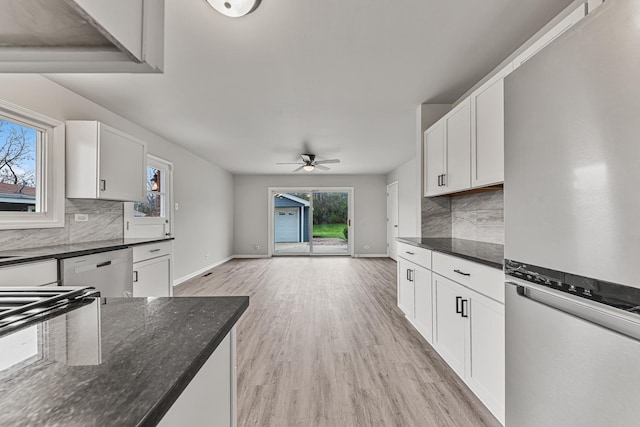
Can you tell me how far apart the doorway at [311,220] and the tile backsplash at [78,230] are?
4617mm

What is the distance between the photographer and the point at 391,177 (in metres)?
7.45

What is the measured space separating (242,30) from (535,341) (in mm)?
2330

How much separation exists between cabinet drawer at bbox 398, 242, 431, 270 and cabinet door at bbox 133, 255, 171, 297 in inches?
101

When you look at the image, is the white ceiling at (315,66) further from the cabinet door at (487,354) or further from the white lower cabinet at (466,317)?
the cabinet door at (487,354)

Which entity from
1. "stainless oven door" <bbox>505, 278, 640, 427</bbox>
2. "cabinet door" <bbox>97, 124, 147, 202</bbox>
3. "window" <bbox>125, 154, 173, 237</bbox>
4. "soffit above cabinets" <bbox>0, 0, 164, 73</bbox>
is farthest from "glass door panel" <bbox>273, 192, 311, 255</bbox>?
"soffit above cabinets" <bbox>0, 0, 164, 73</bbox>

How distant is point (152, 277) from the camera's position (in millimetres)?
2836

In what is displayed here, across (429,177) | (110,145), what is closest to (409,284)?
(429,177)

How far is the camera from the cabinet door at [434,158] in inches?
107

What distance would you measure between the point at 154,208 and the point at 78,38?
13.5 feet

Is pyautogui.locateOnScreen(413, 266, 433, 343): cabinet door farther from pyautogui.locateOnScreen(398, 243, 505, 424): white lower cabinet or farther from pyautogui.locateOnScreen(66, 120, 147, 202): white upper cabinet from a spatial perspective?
pyautogui.locateOnScreen(66, 120, 147, 202): white upper cabinet

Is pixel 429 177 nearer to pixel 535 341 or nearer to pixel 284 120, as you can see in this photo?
pixel 284 120

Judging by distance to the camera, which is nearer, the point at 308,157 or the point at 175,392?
the point at 175,392

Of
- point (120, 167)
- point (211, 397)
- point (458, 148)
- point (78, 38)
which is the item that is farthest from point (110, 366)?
point (120, 167)

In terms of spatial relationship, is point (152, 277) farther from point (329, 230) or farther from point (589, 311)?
point (329, 230)
